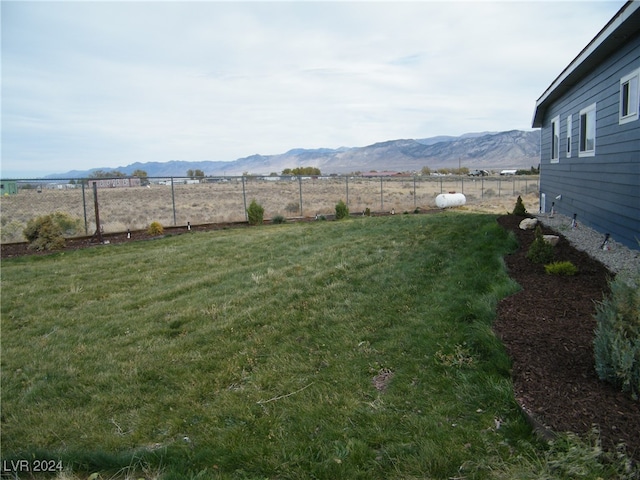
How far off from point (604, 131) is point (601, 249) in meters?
2.55

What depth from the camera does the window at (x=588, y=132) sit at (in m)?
8.92

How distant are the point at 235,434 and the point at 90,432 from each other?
1186 mm

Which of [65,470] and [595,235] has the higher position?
[595,235]

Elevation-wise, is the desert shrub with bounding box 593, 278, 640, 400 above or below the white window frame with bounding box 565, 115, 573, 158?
below

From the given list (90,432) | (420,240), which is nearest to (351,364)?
(90,432)

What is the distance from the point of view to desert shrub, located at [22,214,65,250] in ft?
37.2

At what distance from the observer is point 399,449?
2609mm

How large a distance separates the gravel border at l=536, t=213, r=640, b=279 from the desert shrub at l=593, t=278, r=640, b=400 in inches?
60.2

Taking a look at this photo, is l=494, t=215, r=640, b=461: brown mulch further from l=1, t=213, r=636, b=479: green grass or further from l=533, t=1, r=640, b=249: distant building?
l=533, t=1, r=640, b=249: distant building

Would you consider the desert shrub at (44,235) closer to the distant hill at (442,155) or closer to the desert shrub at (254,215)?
the desert shrub at (254,215)

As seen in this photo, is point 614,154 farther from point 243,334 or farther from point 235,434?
point 235,434

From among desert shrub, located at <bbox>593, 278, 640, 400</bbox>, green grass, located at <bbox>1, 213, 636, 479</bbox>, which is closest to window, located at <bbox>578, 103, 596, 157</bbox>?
green grass, located at <bbox>1, 213, 636, 479</bbox>

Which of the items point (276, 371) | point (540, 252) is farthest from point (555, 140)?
point (276, 371)

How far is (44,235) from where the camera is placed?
11414 millimetres
